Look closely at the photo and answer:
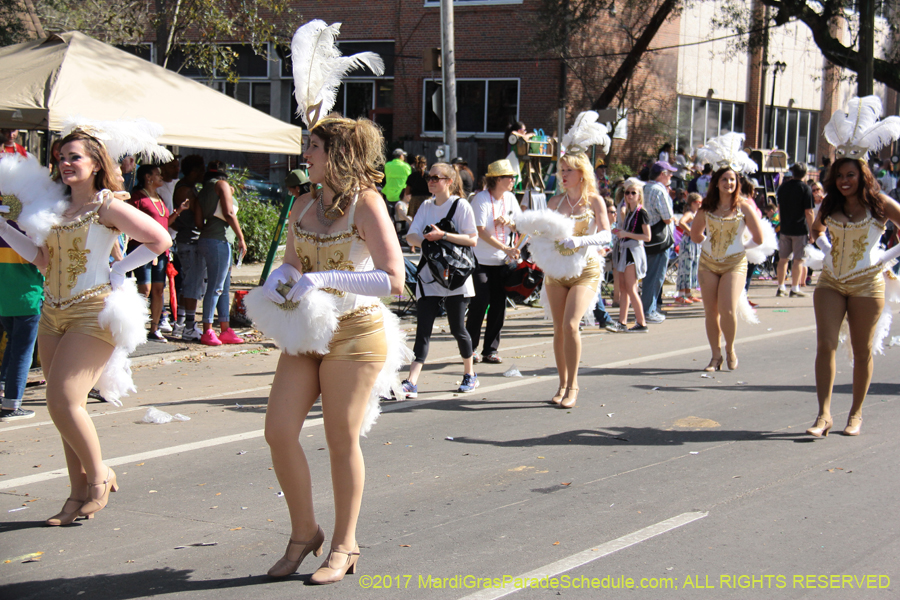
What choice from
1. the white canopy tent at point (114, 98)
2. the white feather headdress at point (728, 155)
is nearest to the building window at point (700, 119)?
the white canopy tent at point (114, 98)

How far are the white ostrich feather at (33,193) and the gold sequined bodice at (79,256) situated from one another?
0.07m

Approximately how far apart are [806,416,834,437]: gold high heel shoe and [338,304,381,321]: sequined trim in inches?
154

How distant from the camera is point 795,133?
37.0 metres

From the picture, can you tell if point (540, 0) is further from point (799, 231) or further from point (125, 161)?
point (125, 161)

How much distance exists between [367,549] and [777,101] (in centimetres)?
3495

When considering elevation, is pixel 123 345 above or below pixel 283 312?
below

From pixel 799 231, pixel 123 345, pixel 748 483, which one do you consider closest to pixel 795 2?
pixel 799 231

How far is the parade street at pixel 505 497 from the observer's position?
393cm

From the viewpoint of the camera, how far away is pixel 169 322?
36.5 feet

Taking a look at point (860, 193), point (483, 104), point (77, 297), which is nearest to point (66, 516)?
point (77, 297)

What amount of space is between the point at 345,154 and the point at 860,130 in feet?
15.1

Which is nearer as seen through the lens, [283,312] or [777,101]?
[283,312]

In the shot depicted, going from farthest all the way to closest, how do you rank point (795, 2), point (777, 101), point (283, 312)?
point (777, 101) < point (795, 2) < point (283, 312)

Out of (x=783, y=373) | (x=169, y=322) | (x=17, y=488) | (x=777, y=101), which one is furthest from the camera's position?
(x=777, y=101)
